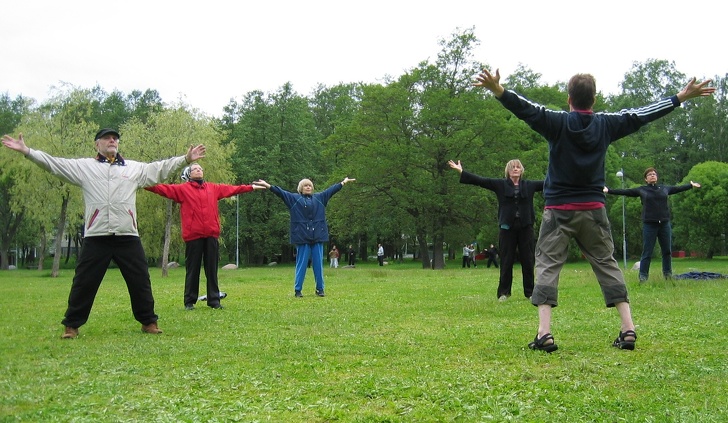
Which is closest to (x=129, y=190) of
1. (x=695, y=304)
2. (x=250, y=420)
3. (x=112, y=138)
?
(x=112, y=138)

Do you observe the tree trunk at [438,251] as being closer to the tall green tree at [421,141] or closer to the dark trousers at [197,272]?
the tall green tree at [421,141]

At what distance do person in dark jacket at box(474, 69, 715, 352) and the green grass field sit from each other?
60 centimetres

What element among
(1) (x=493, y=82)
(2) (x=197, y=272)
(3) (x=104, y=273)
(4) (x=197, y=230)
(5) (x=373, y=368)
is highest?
(1) (x=493, y=82)

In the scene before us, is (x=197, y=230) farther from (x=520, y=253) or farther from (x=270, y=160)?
(x=270, y=160)

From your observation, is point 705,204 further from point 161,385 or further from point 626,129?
point 161,385

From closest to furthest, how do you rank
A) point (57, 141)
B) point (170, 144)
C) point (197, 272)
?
point (197, 272) < point (170, 144) < point (57, 141)

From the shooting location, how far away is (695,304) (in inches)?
363

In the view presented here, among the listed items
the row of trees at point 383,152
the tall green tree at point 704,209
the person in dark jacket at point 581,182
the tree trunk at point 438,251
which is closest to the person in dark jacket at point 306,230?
the person in dark jacket at point 581,182

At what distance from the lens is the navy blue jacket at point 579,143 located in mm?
6094

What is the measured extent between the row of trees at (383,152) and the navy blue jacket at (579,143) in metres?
29.2

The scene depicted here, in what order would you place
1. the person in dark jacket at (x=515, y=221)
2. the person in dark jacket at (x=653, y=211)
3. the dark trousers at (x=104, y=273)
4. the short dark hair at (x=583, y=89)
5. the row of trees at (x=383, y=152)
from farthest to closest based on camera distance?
the row of trees at (x=383, y=152), the person in dark jacket at (x=653, y=211), the person in dark jacket at (x=515, y=221), the dark trousers at (x=104, y=273), the short dark hair at (x=583, y=89)

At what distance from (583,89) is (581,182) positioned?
0.92m

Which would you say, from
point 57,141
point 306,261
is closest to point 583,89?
point 306,261

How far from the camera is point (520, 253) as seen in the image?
11.1 metres
